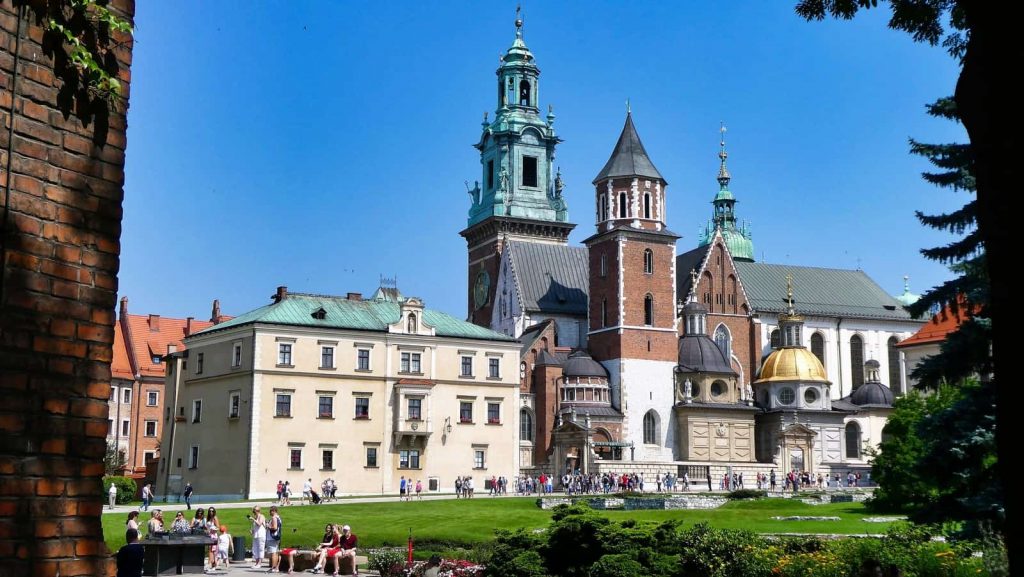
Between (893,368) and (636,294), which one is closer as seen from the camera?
(636,294)

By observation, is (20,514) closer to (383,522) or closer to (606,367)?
(383,522)

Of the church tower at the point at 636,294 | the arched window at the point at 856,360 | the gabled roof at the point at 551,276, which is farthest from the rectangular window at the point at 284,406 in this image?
the arched window at the point at 856,360

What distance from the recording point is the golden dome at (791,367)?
7575cm

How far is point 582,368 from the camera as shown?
2798 inches

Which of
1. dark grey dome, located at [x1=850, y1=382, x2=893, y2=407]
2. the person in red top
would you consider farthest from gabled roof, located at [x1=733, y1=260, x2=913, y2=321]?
the person in red top

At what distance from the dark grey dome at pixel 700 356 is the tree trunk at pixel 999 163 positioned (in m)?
68.7

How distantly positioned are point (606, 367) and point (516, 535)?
52758mm

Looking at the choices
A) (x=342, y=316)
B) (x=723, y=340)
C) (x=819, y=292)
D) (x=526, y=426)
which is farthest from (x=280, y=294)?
(x=819, y=292)

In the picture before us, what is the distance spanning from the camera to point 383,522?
35.1 m

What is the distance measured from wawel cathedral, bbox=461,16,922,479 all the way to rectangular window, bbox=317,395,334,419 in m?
13.3

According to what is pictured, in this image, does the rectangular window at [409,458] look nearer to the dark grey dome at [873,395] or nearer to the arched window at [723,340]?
the arched window at [723,340]

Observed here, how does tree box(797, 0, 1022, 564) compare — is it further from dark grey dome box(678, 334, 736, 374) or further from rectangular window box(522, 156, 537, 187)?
rectangular window box(522, 156, 537, 187)

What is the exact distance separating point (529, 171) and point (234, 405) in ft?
135

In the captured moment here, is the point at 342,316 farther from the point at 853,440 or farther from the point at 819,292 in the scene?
the point at 819,292
